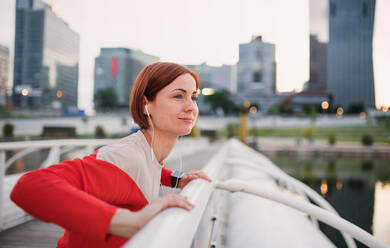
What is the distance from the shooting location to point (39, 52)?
75.0 metres

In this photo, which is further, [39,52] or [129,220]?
[39,52]

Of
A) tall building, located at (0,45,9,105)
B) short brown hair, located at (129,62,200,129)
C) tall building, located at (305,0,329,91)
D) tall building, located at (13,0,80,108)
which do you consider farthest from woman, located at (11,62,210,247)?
tall building, located at (305,0,329,91)

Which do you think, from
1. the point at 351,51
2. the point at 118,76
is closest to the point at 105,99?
the point at 118,76

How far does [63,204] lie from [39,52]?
9240cm

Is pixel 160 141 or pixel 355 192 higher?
pixel 160 141

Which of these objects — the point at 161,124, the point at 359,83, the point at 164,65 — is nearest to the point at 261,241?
the point at 161,124

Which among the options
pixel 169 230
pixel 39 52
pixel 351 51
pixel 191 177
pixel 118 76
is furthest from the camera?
pixel 118 76

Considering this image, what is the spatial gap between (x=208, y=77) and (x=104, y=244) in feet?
328

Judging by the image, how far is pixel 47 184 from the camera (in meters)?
0.55

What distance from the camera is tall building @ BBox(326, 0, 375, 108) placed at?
220 ft

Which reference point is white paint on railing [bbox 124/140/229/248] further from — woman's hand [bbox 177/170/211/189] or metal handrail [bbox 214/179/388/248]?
metal handrail [bbox 214/179/388/248]

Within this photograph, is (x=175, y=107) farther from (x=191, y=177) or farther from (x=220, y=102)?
(x=220, y=102)

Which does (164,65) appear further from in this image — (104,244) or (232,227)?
(232,227)

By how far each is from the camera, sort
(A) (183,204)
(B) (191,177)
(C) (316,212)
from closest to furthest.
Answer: (A) (183,204) → (B) (191,177) → (C) (316,212)
